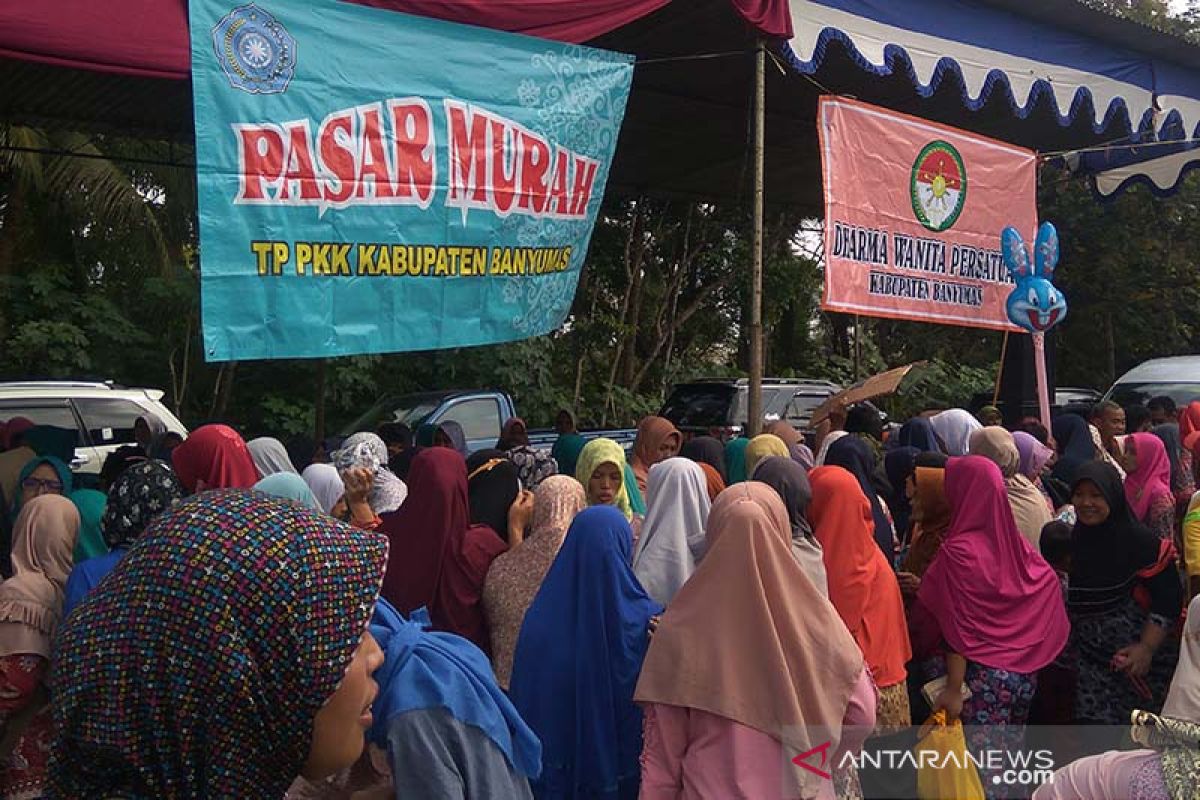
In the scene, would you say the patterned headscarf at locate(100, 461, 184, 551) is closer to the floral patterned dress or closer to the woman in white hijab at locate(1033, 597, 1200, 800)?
the floral patterned dress

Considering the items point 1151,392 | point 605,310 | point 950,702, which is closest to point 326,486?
point 950,702

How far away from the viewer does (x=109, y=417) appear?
28.8 feet

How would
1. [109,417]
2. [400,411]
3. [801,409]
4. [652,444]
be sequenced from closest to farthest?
[652,444] < [109,417] < [400,411] < [801,409]

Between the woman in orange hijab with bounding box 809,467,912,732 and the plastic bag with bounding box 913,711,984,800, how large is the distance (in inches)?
5.8

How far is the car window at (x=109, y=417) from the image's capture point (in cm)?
868

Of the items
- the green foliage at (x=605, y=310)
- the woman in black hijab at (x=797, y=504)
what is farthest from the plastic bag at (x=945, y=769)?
the green foliage at (x=605, y=310)

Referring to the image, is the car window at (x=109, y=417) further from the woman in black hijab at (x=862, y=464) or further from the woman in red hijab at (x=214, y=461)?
the woman in black hijab at (x=862, y=464)

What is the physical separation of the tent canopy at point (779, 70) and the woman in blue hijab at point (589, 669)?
3338 millimetres

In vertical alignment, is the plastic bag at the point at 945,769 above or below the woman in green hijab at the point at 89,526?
below

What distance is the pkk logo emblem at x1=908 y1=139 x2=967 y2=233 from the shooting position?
7.67m

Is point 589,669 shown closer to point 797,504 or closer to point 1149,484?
point 797,504

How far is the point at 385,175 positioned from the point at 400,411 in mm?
5567

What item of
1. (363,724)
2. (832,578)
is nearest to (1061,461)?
(832,578)

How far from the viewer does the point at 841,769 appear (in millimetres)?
3002
